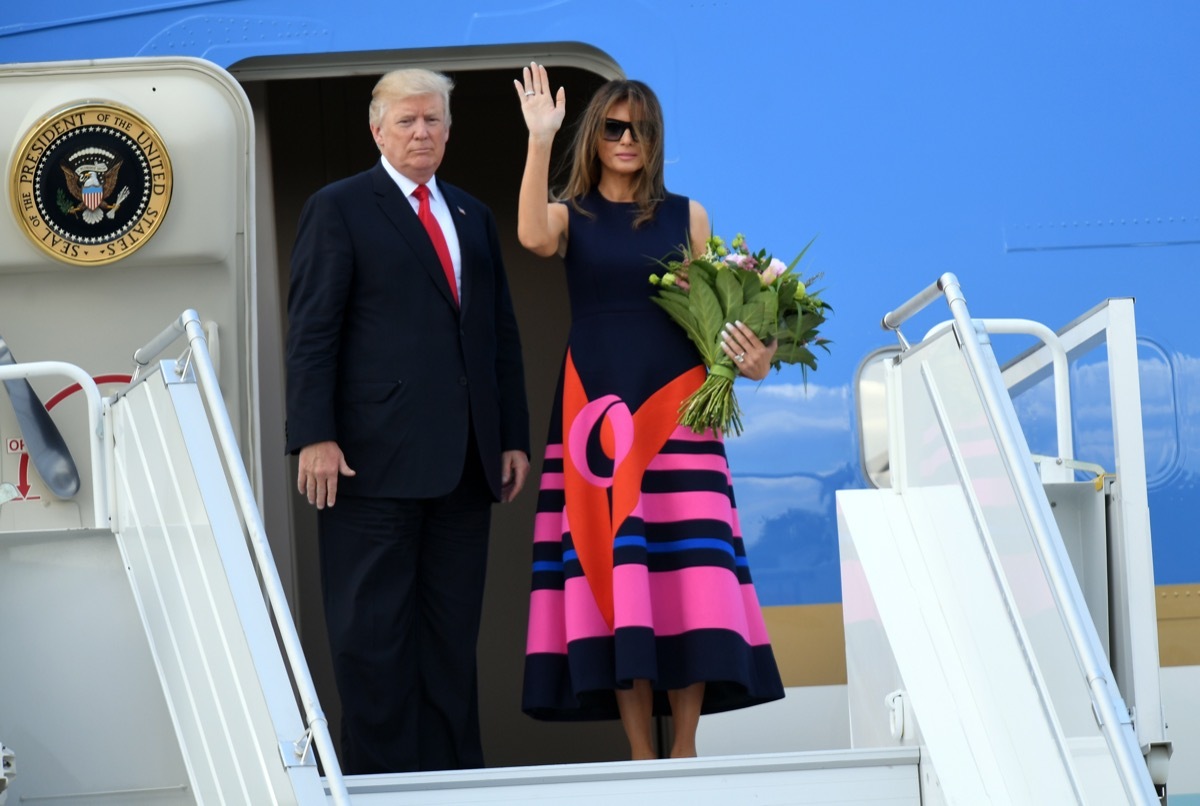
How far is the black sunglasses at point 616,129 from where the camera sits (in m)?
3.87

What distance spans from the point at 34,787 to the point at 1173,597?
3.00m

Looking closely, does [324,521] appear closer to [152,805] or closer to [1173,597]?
[152,805]

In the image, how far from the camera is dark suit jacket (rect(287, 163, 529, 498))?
3746mm

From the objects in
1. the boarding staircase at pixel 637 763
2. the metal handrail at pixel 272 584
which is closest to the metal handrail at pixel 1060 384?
the boarding staircase at pixel 637 763

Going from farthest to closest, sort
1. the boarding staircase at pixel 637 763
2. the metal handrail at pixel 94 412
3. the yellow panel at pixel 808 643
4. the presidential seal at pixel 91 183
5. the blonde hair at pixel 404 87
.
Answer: the yellow panel at pixel 808 643 < the presidential seal at pixel 91 183 < the blonde hair at pixel 404 87 < the metal handrail at pixel 94 412 < the boarding staircase at pixel 637 763

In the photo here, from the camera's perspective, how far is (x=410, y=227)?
12.7 feet

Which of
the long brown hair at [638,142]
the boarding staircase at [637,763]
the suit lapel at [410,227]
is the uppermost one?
the long brown hair at [638,142]

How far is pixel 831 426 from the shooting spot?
4.71 meters

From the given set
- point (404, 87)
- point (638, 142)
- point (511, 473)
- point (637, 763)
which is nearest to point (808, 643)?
point (511, 473)

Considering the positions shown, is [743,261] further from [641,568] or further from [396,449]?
[396,449]

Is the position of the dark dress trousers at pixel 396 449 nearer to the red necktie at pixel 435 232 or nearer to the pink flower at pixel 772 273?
the red necktie at pixel 435 232

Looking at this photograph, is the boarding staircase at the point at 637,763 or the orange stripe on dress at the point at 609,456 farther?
the orange stripe on dress at the point at 609,456

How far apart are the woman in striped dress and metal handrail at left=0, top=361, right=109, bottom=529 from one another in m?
0.98

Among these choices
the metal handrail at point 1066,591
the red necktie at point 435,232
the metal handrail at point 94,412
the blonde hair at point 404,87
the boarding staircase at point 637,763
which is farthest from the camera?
the red necktie at point 435,232
